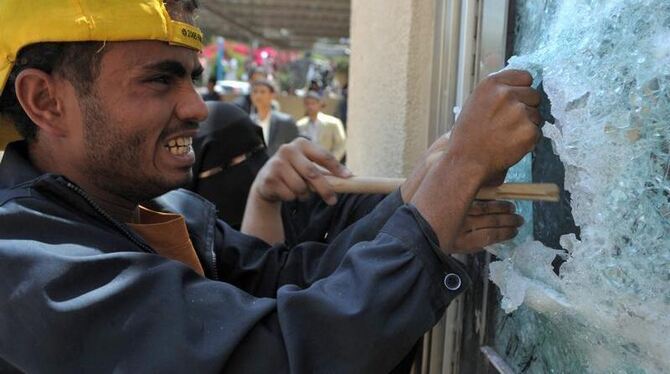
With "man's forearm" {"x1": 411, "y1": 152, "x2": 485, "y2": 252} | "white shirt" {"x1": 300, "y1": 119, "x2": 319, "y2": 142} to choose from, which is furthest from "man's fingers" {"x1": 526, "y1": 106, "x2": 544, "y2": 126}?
"white shirt" {"x1": 300, "y1": 119, "x2": 319, "y2": 142}

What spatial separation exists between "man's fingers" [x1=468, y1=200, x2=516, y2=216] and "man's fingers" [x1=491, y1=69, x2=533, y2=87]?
0.22 metres

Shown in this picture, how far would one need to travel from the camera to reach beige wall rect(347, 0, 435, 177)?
177cm

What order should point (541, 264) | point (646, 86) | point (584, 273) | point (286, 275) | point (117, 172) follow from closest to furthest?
1. point (646, 86)
2. point (584, 273)
3. point (541, 264)
4. point (117, 172)
5. point (286, 275)

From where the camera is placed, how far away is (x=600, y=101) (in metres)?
0.91

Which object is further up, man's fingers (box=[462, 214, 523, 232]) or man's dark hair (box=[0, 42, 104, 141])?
man's dark hair (box=[0, 42, 104, 141])

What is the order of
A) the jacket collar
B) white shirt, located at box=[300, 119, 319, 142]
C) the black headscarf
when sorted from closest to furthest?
the jacket collar → the black headscarf → white shirt, located at box=[300, 119, 319, 142]

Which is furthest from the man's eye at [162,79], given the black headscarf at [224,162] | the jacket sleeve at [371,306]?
the black headscarf at [224,162]

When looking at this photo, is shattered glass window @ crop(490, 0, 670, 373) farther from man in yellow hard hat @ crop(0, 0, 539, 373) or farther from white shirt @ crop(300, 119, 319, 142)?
white shirt @ crop(300, 119, 319, 142)

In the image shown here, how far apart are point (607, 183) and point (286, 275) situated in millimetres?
830

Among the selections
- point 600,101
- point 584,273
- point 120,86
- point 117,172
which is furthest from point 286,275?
point 600,101

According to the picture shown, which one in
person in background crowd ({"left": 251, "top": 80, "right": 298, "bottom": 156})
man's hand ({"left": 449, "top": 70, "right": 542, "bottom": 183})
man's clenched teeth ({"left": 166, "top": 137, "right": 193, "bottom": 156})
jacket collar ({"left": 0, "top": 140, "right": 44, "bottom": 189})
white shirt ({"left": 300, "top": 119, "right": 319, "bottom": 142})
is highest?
man's hand ({"left": 449, "top": 70, "right": 542, "bottom": 183})

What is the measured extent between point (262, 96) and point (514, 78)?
5.25 meters

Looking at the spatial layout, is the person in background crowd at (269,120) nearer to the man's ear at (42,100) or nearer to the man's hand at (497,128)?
the man's ear at (42,100)

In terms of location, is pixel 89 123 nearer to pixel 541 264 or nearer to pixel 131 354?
pixel 131 354
